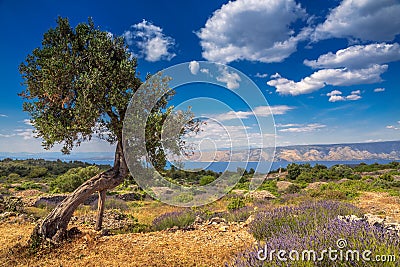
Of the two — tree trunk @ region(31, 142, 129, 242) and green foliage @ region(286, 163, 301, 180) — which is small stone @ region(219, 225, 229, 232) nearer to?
tree trunk @ region(31, 142, 129, 242)

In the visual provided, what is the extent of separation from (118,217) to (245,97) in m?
8.19

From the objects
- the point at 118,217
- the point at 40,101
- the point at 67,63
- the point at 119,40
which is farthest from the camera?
the point at 118,217

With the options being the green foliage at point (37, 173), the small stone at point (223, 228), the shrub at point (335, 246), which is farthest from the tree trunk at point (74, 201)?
the green foliage at point (37, 173)

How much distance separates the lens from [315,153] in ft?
A: 234

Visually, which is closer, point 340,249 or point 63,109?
point 340,249

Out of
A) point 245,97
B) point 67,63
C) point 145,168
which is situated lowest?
point 145,168

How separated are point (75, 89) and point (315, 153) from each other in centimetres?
7188

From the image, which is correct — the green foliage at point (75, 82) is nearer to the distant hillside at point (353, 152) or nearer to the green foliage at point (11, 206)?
the green foliage at point (11, 206)

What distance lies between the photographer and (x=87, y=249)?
6.58 metres

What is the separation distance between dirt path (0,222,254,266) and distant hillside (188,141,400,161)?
6.27 feet

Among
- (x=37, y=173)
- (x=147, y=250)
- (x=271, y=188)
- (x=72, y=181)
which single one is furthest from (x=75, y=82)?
(x=37, y=173)

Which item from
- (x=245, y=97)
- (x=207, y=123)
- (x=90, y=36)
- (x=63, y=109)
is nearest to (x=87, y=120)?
(x=63, y=109)

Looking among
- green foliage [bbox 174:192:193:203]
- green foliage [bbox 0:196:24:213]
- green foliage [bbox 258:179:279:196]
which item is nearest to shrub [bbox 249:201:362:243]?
green foliage [bbox 174:192:193:203]

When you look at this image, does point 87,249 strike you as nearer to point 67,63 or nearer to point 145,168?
point 145,168
